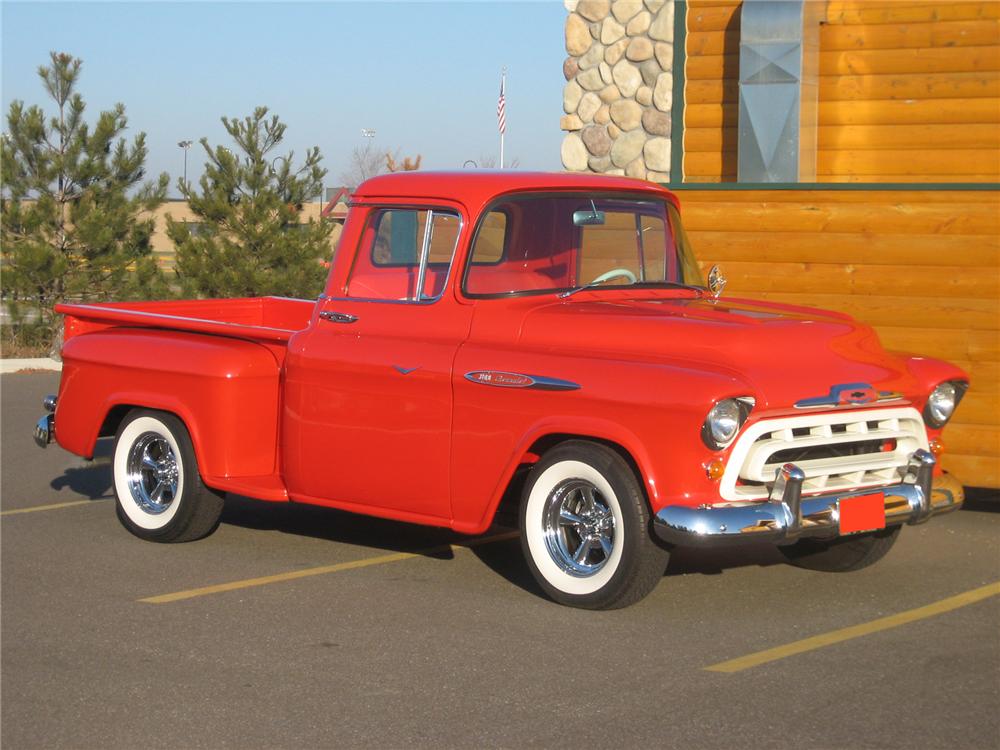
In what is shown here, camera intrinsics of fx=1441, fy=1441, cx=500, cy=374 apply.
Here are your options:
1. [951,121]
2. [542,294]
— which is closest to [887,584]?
[542,294]

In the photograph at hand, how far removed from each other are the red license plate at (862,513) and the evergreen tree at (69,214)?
1353 centimetres

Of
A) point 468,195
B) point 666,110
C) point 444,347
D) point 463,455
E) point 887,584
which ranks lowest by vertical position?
point 887,584

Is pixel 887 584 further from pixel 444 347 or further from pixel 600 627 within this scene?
pixel 444 347

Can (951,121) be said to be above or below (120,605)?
above

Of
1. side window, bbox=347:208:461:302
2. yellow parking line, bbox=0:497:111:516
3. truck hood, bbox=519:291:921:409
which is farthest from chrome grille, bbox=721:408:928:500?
yellow parking line, bbox=0:497:111:516

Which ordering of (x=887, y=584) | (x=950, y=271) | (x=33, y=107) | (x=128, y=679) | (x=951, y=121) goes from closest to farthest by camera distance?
(x=128, y=679), (x=887, y=584), (x=950, y=271), (x=951, y=121), (x=33, y=107)

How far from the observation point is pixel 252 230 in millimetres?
18578

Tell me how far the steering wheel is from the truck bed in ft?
5.11

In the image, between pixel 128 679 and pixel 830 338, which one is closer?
pixel 128 679

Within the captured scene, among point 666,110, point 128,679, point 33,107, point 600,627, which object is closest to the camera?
point 128,679

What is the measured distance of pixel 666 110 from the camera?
13422mm

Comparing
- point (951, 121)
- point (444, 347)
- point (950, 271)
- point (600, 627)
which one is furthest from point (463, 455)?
point (951, 121)

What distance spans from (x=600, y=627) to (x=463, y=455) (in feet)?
3.48

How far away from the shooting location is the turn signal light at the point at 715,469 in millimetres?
5641
